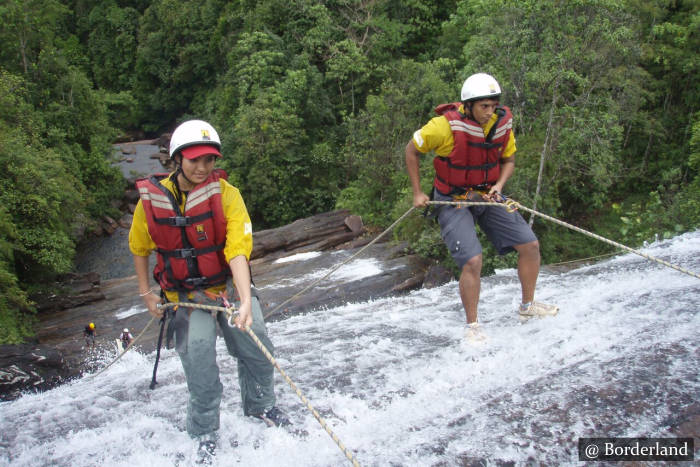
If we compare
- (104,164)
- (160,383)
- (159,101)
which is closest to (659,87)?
(160,383)

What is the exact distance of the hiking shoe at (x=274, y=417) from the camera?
380cm

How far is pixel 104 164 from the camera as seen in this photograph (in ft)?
87.2

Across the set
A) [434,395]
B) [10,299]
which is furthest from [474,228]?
[10,299]

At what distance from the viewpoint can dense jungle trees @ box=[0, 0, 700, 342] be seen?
1310 cm

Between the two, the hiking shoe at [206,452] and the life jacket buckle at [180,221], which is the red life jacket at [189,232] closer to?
the life jacket buckle at [180,221]

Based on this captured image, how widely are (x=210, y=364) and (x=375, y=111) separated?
18.7m

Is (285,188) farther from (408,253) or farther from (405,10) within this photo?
(405,10)

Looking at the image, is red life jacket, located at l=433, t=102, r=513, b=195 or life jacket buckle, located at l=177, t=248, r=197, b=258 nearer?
life jacket buckle, located at l=177, t=248, r=197, b=258

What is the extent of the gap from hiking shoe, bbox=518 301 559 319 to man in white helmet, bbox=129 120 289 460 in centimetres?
278

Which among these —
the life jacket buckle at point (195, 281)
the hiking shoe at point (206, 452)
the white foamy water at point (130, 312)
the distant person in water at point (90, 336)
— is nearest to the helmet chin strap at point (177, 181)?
the life jacket buckle at point (195, 281)

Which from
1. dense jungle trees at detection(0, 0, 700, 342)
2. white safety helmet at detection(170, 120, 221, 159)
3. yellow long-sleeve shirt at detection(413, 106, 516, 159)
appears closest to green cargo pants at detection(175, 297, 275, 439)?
white safety helmet at detection(170, 120, 221, 159)

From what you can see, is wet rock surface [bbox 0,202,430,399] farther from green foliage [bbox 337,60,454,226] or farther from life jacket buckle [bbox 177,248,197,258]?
life jacket buckle [bbox 177,248,197,258]

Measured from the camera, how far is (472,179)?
4.80 m

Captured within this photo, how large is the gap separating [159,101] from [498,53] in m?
34.2
